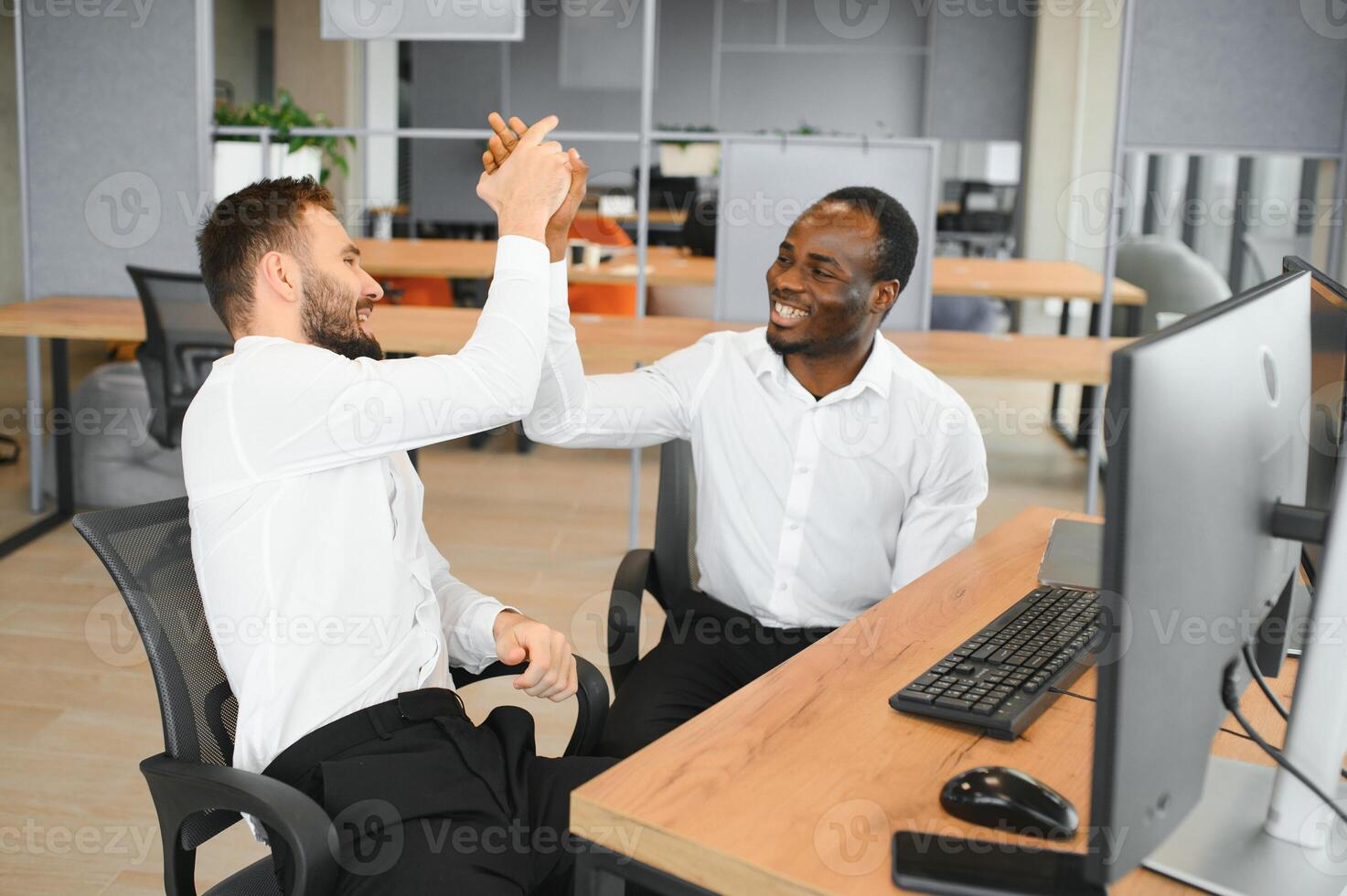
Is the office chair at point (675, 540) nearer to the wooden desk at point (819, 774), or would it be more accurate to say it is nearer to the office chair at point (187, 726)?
the wooden desk at point (819, 774)

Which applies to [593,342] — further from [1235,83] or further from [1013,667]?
[1013,667]

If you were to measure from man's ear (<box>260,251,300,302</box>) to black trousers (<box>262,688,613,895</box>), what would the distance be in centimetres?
46

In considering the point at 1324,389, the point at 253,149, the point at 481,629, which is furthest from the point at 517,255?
the point at 253,149

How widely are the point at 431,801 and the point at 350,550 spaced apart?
0.89ft

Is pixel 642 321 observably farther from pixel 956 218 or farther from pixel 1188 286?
pixel 956 218

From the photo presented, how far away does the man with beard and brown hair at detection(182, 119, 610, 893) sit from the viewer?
1254 millimetres

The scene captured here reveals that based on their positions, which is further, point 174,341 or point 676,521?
point 174,341

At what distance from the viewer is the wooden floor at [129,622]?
2.10 meters

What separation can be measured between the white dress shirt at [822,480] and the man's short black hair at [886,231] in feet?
0.56

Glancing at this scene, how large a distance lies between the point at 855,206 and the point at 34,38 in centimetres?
306

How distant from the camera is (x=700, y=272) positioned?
4.92 meters

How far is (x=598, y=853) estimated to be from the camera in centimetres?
99

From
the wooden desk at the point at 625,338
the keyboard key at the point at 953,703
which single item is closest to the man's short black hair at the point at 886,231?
the keyboard key at the point at 953,703

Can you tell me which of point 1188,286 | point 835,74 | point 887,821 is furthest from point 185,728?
point 835,74
